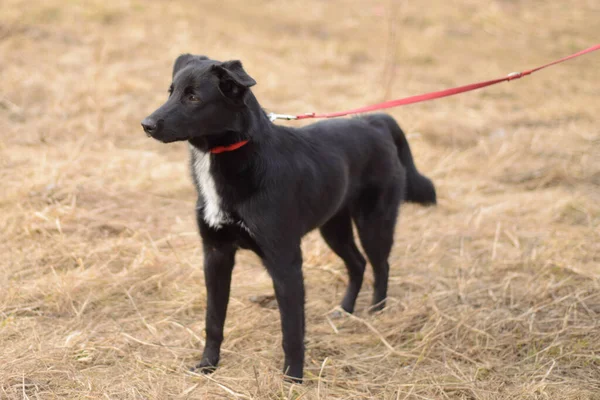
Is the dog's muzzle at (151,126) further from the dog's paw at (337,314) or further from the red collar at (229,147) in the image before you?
the dog's paw at (337,314)

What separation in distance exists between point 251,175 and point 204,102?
0.42 m

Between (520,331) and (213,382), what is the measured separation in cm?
186

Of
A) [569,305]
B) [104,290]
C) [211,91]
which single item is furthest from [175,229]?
[569,305]

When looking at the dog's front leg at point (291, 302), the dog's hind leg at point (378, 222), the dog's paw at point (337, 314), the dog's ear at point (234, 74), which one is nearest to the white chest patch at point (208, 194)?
the dog's front leg at point (291, 302)

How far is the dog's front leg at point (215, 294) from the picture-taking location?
3.34 m

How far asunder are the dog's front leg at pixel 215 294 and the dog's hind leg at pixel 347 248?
3.28 feet

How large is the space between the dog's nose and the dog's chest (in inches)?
16.0

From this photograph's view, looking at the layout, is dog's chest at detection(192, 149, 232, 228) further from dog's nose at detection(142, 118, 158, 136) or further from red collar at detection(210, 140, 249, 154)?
dog's nose at detection(142, 118, 158, 136)

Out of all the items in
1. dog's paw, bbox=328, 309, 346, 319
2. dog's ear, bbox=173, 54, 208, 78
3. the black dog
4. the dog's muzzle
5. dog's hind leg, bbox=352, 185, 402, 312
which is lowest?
dog's paw, bbox=328, 309, 346, 319

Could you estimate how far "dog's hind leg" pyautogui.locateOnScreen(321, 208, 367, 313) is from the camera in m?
4.24

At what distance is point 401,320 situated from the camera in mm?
4027

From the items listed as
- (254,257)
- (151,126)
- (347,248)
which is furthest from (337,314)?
(151,126)

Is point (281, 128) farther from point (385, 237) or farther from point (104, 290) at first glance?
point (104, 290)

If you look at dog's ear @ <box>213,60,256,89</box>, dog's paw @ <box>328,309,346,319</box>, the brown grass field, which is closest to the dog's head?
dog's ear @ <box>213,60,256,89</box>
